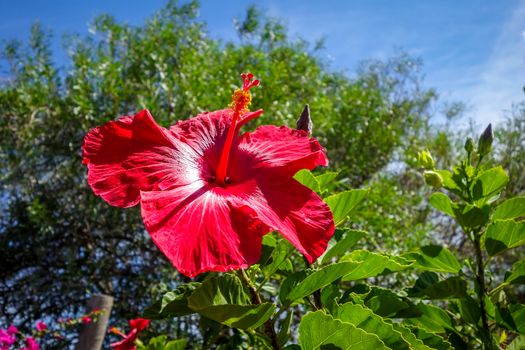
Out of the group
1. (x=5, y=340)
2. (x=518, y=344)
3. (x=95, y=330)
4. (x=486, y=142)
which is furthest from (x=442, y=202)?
(x=5, y=340)

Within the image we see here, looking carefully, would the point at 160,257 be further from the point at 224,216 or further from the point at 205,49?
the point at 224,216

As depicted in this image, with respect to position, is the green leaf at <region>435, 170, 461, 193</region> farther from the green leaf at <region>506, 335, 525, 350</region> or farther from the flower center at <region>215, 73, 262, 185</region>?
the flower center at <region>215, 73, 262, 185</region>

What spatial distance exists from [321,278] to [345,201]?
0.70ft

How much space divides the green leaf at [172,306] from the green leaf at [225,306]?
9cm

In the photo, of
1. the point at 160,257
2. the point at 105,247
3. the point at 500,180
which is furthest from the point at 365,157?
the point at 500,180

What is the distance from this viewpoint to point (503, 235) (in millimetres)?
1035

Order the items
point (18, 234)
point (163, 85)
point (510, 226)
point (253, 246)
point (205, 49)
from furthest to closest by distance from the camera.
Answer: point (205, 49) → point (18, 234) → point (163, 85) → point (510, 226) → point (253, 246)

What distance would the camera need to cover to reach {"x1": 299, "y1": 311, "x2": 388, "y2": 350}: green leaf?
64 centimetres

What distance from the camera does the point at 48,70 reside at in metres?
4.73

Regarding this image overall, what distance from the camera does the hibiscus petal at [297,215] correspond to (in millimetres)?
688

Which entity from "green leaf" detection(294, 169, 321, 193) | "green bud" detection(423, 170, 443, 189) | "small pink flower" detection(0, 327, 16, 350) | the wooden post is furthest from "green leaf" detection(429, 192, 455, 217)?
"small pink flower" detection(0, 327, 16, 350)

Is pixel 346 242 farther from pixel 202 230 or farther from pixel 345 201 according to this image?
pixel 202 230

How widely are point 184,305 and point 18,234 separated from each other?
4558 millimetres

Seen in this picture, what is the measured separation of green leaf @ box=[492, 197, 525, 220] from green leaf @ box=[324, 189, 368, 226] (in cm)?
44
